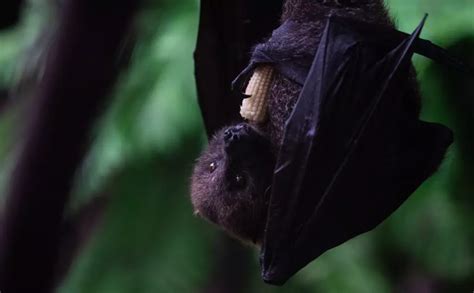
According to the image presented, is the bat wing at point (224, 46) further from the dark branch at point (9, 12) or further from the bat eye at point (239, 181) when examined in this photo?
the dark branch at point (9, 12)

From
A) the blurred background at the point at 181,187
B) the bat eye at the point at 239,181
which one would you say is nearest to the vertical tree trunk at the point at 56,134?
the bat eye at the point at 239,181

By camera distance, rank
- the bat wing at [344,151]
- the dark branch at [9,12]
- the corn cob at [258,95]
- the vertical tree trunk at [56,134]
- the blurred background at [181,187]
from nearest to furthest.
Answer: the vertical tree trunk at [56,134]
the bat wing at [344,151]
the corn cob at [258,95]
the dark branch at [9,12]
the blurred background at [181,187]

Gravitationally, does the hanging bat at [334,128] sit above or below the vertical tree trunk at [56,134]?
below

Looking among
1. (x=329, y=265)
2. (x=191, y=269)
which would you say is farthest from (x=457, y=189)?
(x=191, y=269)

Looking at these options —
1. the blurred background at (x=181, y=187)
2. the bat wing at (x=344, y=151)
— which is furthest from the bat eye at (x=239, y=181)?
the blurred background at (x=181, y=187)

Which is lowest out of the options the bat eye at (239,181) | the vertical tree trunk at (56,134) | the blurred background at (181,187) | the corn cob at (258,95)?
the blurred background at (181,187)

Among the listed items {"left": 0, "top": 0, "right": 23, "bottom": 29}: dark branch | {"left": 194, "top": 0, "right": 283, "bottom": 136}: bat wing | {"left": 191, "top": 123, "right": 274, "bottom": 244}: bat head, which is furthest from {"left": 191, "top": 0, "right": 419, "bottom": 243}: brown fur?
{"left": 0, "top": 0, "right": 23, "bottom": 29}: dark branch

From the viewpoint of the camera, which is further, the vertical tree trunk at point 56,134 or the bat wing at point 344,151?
the bat wing at point 344,151

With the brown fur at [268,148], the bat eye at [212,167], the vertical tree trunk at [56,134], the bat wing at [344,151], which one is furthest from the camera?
the bat eye at [212,167]
